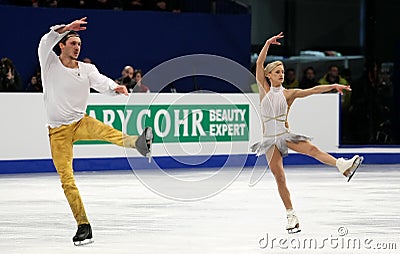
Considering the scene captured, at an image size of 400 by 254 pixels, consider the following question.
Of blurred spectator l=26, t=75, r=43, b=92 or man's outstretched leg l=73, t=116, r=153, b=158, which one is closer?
man's outstretched leg l=73, t=116, r=153, b=158

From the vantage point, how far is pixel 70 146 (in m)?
7.85

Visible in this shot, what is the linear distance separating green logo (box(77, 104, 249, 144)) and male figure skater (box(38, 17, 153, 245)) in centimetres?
686

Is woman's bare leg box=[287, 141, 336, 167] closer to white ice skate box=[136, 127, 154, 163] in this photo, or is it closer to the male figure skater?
white ice skate box=[136, 127, 154, 163]

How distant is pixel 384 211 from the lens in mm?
9953

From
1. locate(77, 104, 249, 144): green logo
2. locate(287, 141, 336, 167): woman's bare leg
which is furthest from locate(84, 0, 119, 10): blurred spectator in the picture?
locate(287, 141, 336, 167): woman's bare leg

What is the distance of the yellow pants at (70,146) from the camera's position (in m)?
7.74

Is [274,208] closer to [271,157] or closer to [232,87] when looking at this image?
[271,157]

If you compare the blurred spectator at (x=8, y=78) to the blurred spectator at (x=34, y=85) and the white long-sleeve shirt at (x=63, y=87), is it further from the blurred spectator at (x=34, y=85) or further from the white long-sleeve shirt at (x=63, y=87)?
the white long-sleeve shirt at (x=63, y=87)

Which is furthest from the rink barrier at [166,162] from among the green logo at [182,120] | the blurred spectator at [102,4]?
the blurred spectator at [102,4]

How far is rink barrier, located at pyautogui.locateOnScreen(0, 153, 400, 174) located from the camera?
14.7m

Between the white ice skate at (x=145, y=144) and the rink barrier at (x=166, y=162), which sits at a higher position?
the white ice skate at (x=145, y=144)

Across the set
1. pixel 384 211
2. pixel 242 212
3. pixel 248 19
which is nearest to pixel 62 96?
pixel 242 212

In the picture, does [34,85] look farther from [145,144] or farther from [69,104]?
[145,144]

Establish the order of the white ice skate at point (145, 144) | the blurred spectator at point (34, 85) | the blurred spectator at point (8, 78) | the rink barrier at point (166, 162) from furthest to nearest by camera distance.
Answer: the blurred spectator at point (34, 85) < the blurred spectator at point (8, 78) < the rink barrier at point (166, 162) < the white ice skate at point (145, 144)
